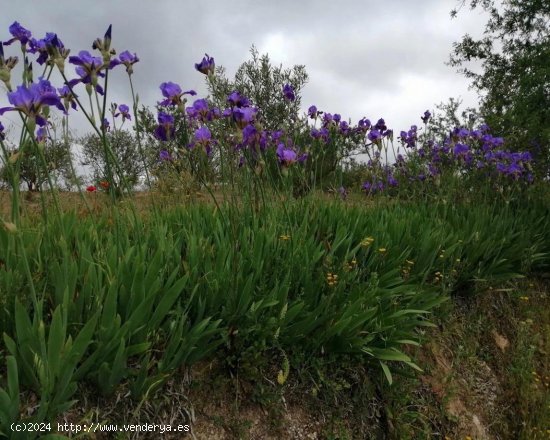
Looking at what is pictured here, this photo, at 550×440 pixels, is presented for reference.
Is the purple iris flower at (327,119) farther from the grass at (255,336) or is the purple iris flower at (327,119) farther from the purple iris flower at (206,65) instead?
the purple iris flower at (206,65)

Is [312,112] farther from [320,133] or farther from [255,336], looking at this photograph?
[255,336]

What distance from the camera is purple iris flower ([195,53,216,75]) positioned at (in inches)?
97.4

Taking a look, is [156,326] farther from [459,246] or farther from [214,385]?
[459,246]

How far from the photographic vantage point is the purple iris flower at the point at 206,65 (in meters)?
2.47

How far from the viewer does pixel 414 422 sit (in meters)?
2.62

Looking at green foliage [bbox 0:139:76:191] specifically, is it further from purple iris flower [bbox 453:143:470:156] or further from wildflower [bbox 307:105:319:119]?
purple iris flower [bbox 453:143:470:156]

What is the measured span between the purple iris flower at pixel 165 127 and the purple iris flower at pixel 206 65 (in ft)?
0.99

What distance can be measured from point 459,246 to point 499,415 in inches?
54.1

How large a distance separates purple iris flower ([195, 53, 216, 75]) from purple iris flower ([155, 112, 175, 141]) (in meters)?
0.30

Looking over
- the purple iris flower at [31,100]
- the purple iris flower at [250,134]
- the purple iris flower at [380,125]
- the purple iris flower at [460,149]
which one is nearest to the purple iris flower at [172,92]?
the purple iris flower at [250,134]

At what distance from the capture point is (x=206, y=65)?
2.48m

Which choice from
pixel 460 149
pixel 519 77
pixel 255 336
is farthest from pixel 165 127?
pixel 519 77

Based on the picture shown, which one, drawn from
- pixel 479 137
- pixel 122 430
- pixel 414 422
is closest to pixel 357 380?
pixel 414 422

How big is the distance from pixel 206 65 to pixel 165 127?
16.0 inches
